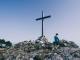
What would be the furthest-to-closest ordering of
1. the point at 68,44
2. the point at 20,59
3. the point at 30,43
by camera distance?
the point at 30,43, the point at 68,44, the point at 20,59

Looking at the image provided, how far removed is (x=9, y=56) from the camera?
29859 millimetres

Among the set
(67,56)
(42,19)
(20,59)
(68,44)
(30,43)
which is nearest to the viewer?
(67,56)

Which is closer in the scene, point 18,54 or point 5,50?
point 18,54

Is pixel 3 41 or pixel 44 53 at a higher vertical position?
pixel 3 41

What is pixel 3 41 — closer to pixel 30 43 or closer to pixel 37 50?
pixel 30 43

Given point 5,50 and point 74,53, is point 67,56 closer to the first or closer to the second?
point 74,53

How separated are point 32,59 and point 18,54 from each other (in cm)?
239

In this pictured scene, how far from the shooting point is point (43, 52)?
92.0ft

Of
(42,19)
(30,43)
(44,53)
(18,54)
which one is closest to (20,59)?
(18,54)

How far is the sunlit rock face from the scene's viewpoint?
26500mm

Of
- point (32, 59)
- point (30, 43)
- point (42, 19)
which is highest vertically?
point (42, 19)

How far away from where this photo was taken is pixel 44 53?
27672mm

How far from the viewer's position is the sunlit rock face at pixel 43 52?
26500 mm

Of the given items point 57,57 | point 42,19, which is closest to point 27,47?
point 57,57
